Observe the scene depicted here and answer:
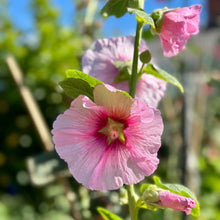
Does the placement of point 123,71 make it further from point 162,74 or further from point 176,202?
point 176,202

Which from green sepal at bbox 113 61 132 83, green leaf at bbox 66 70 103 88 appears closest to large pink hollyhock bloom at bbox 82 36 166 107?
green sepal at bbox 113 61 132 83

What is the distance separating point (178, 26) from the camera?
44 cm

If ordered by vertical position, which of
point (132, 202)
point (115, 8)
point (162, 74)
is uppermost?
point (115, 8)

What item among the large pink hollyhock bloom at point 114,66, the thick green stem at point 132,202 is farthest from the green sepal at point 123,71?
the thick green stem at point 132,202

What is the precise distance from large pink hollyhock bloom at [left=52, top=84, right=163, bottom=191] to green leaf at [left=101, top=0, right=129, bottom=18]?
5.7 inches

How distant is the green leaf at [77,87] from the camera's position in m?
0.40

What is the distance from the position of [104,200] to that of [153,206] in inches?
15.5

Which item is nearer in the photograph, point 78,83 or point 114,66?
point 78,83

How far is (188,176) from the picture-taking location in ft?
4.17

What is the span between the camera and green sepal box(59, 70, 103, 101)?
0.40 metres

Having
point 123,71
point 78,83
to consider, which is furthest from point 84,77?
point 123,71

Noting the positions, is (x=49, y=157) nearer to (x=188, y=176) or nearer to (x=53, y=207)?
(x=188, y=176)

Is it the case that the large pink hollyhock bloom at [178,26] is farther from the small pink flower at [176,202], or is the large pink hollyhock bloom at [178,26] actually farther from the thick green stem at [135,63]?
the small pink flower at [176,202]

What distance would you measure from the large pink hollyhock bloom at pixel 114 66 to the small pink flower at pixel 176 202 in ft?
0.50
